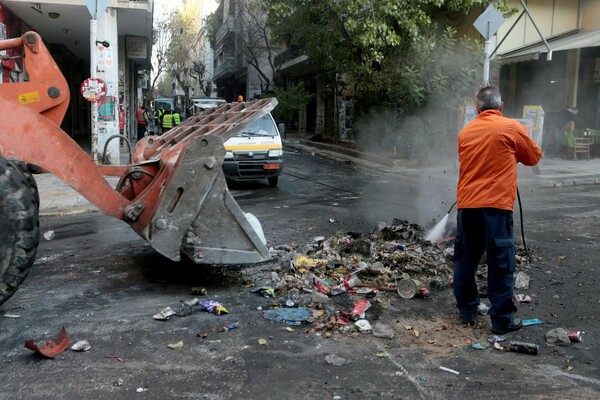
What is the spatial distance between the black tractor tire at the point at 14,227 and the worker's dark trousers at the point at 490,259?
10.6 feet

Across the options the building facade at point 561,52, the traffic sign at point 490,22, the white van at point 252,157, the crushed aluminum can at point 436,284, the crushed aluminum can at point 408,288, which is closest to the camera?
the crushed aluminum can at point 408,288

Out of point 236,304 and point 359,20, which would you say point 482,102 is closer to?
point 236,304

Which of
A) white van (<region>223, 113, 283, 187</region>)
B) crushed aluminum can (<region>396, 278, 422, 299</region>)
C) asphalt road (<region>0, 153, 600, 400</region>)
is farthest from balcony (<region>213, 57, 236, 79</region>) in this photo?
crushed aluminum can (<region>396, 278, 422, 299</region>)

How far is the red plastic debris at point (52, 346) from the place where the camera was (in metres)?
3.71

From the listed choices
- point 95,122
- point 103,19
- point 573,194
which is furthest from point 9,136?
point 103,19

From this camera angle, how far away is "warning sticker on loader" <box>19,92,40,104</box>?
467cm

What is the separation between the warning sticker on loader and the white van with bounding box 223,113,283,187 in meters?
7.22

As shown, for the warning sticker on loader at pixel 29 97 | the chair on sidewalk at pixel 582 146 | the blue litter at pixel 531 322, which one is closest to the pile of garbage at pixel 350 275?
the blue litter at pixel 531 322

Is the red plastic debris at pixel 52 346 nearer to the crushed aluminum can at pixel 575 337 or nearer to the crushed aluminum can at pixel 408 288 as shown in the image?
the crushed aluminum can at pixel 408 288

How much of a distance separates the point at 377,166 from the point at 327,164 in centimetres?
208

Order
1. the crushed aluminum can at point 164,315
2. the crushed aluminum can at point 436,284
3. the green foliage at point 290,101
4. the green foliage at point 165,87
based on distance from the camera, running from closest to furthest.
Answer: the crushed aluminum can at point 164,315, the crushed aluminum can at point 436,284, the green foliage at point 290,101, the green foliage at point 165,87

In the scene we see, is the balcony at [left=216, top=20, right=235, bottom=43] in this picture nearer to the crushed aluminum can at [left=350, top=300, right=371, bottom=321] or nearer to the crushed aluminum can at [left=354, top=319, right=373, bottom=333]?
the crushed aluminum can at [left=350, top=300, right=371, bottom=321]

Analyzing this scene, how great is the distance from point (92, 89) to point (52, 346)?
31.2 ft

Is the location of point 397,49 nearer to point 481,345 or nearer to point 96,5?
point 96,5
